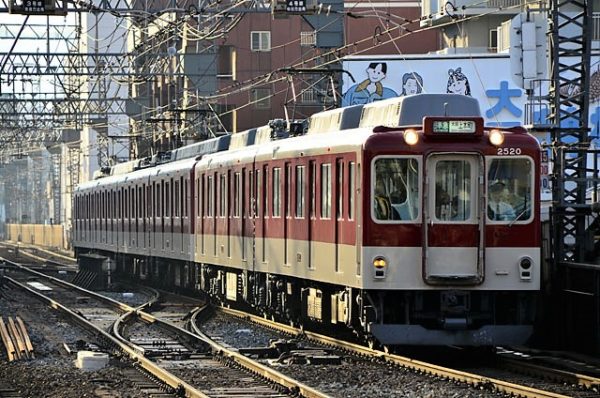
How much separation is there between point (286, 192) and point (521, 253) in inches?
176

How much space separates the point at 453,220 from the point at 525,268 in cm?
95

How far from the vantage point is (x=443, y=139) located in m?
15.4

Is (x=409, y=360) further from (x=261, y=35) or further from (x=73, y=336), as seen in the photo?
(x=261, y=35)

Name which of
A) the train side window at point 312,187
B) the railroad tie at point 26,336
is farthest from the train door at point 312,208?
the railroad tie at point 26,336

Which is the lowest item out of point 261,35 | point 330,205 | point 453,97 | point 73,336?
point 73,336

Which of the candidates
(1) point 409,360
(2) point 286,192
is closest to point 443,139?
(1) point 409,360

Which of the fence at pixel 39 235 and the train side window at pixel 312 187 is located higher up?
the train side window at pixel 312 187

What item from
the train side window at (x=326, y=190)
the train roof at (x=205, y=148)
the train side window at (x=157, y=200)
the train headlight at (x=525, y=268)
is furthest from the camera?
the train side window at (x=157, y=200)

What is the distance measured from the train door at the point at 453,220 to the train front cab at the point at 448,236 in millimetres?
10

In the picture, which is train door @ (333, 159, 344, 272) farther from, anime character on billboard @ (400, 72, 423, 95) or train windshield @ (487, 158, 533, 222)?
anime character on billboard @ (400, 72, 423, 95)

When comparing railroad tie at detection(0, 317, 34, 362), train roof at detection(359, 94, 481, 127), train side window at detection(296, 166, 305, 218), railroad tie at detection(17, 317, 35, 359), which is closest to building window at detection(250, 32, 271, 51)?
railroad tie at detection(17, 317, 35, 359)

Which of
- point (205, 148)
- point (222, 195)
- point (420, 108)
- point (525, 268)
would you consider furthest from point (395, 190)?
point (205, 148)

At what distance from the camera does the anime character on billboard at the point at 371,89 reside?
136ft

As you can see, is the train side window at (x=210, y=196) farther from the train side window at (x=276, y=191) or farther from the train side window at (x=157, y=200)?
the train side window at (x=157, y=200)
